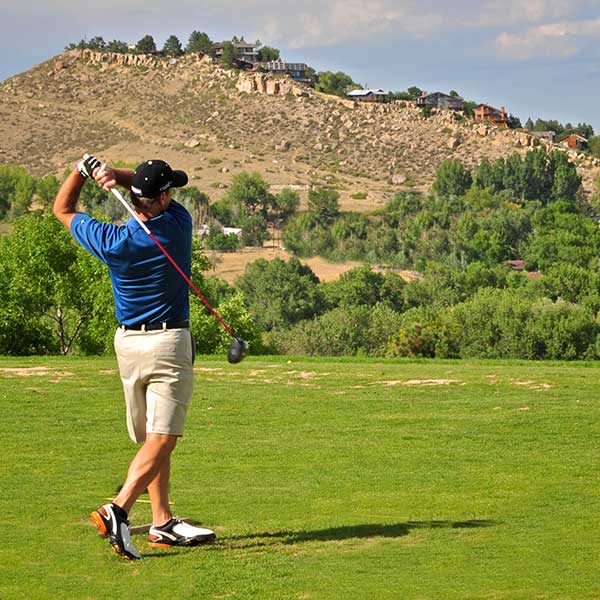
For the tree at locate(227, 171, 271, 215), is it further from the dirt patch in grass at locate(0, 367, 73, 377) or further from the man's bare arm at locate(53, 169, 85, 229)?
the man's bare arm at locate(53, 169, 85, 229)

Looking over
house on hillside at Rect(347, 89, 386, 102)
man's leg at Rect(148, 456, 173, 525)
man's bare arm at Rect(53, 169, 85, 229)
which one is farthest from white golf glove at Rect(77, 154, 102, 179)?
house on hillside at Rect(347, 89, 386, 102)

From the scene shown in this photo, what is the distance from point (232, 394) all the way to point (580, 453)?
5913mm

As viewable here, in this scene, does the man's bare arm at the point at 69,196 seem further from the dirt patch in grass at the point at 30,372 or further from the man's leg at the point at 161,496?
the dirt patch in grass at the point at 30,372

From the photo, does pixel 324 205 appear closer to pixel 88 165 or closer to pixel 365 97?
pixel 365 97

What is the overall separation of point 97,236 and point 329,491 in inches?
116

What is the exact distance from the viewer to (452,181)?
159 meters

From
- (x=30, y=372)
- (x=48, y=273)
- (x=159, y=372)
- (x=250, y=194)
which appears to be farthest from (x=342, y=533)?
(x=250, y=194)

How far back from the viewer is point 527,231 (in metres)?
138

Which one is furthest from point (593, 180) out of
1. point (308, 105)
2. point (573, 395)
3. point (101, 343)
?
point (573, 395)

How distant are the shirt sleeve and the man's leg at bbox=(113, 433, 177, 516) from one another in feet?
3.83

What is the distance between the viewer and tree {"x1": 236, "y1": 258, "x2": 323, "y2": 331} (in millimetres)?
102750

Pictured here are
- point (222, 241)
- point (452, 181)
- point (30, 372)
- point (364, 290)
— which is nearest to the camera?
point (30, 372)

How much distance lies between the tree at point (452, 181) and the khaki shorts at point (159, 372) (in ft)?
→ 490

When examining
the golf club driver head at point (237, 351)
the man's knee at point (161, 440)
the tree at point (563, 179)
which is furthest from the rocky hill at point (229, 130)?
the man's knee at point (161, 440)
